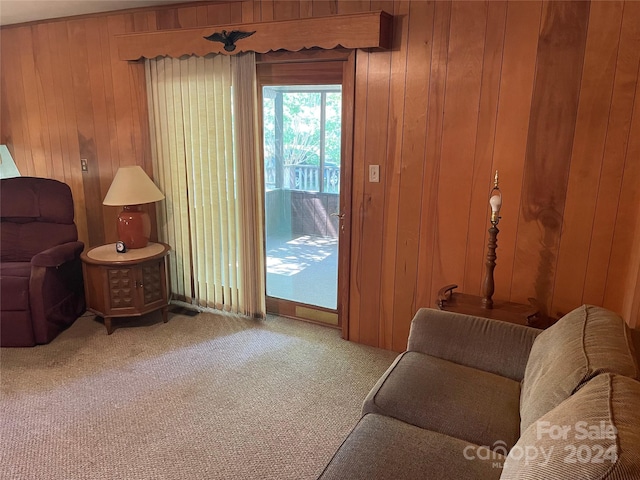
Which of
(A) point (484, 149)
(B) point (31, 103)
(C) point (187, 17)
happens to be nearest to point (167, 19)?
(C) point (187, 17)

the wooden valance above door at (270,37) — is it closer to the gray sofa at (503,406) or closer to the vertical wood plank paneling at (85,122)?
the vertical wood plank paneling at (85,122)

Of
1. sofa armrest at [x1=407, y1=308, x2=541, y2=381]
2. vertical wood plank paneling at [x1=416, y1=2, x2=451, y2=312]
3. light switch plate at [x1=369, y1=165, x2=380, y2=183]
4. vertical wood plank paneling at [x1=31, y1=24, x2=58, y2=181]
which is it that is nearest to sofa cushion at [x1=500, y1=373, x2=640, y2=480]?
sofa armrest at [x1=407, y1=308, x2=541, y2=381]

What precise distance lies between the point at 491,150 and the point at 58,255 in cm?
296

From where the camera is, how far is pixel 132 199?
3420 millimetres

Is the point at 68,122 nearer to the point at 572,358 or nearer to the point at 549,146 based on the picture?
the point at 549,146

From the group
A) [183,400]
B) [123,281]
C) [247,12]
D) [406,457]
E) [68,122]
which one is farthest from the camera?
[68,122]

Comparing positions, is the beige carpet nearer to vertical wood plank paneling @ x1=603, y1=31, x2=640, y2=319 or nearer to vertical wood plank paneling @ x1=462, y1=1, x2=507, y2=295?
vertical wood plank paneling @ x1=462, y1=1, x2=507, y2=295

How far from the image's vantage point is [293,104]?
10.8 feet

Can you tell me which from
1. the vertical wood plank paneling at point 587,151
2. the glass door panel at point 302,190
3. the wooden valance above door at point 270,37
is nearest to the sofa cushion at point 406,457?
the vertical wood plank paneling at point 587,151

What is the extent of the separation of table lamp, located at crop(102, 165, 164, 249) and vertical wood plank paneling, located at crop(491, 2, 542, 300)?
8.04 ft

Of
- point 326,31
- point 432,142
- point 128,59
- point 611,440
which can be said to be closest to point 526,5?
point 432,142

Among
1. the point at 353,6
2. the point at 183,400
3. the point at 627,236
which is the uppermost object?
the point at 353,6

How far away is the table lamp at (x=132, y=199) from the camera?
343 centimetres

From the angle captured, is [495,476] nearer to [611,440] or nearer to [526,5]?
[611,440]
